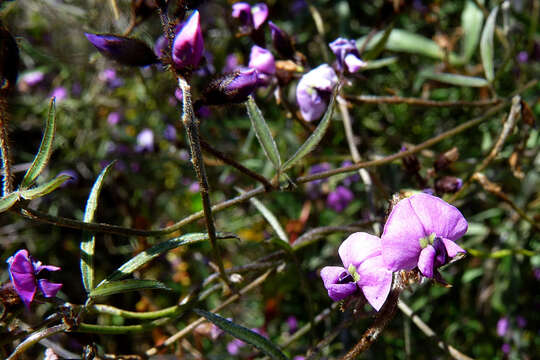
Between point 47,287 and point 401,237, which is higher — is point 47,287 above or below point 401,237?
below

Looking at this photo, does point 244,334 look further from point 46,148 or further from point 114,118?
point 114,118

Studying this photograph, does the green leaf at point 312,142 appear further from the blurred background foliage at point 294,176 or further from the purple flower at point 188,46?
the blurred background foliage at point 294,176

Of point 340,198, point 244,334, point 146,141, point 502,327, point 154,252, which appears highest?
point 154,252

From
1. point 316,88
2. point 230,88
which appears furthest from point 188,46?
point 316,88

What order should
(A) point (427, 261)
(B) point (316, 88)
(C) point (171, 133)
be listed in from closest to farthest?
(A) point (427, 261)
(B) point (316, 88)
(C) point (171, 133)

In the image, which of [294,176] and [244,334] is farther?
[294,176]

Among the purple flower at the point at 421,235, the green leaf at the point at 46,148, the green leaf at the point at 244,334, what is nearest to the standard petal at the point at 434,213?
the purple flower at the point at 421,235
